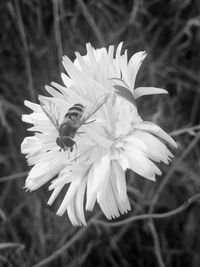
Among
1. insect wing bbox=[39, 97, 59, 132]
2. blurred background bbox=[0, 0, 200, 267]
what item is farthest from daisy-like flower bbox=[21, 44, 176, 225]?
blurred background bbox=[0, 0, 200, 267]

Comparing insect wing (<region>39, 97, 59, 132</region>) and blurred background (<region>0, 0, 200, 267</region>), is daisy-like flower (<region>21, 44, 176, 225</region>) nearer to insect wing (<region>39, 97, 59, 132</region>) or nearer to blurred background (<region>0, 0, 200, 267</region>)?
insect wing (<region>39, 97, 59, 132</region>)

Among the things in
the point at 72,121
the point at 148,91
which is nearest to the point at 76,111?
the point at 72,121

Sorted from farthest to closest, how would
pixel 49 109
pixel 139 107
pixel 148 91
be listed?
pixel 139 107 < pixel 49 109 < pixel 148 91

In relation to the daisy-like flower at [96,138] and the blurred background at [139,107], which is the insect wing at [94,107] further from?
the blurred background at [139,107]

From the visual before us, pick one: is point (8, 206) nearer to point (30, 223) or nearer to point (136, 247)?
point (30, 223)

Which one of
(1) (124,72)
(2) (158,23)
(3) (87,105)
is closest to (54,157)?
(3) (87,105)

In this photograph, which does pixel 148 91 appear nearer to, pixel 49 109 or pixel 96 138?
pixel 96 138

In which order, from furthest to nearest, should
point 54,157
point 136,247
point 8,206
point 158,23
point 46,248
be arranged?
point 158,23 → point 8,206 → point 136,247 → point 46,248 → point 54,157
